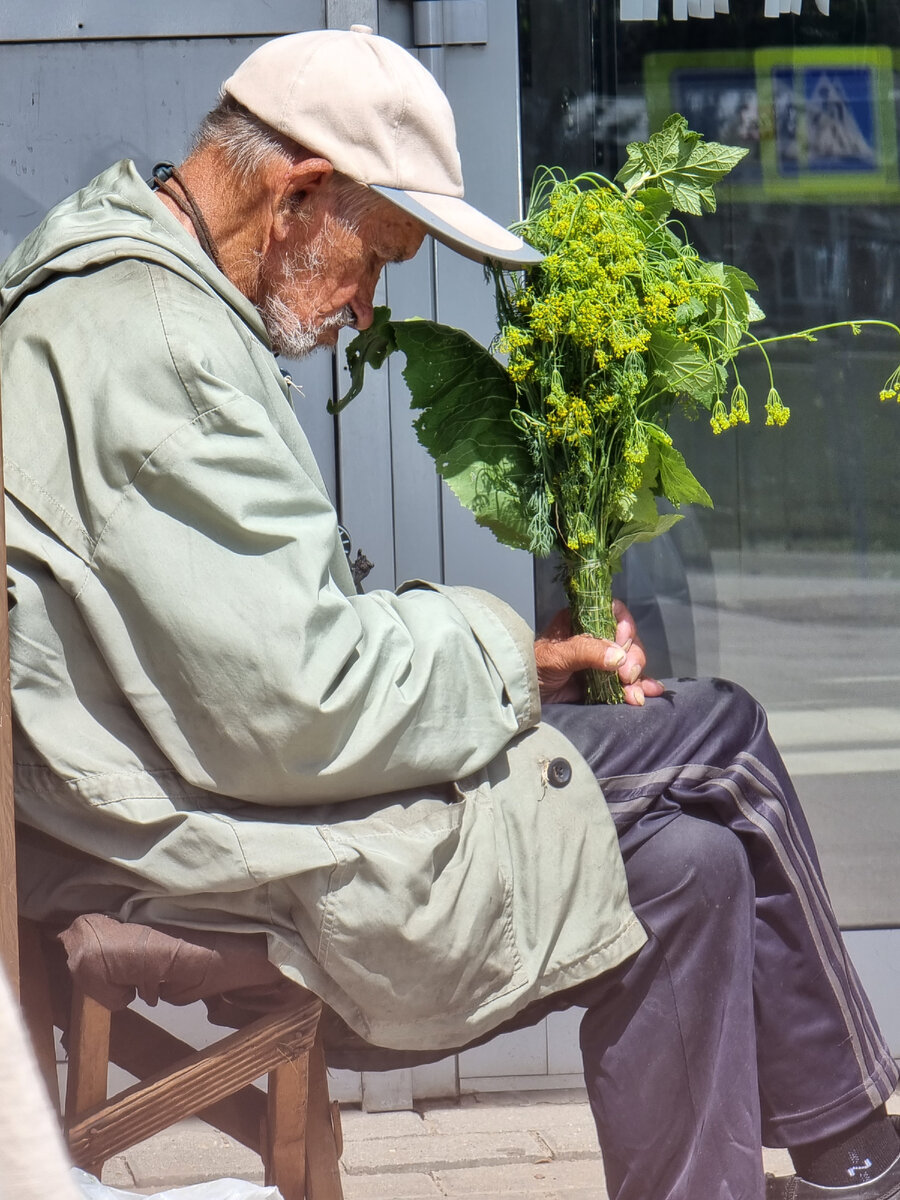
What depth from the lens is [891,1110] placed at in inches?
113

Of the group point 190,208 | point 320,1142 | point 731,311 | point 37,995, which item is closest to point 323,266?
point 190,208

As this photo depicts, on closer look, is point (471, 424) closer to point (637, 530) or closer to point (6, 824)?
point (637, 530)

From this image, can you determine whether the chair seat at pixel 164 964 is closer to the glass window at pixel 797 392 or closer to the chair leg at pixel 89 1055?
the chair leg at pixel 89 1055

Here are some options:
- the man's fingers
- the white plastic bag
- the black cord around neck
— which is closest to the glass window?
the man's fingers

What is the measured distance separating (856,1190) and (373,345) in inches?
56.3

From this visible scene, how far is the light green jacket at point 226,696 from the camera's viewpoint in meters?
1.45

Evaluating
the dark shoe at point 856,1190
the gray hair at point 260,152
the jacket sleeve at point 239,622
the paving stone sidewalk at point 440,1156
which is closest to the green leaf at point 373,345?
the gray hair at point 260,152

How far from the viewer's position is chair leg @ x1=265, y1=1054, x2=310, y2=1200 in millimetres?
1595

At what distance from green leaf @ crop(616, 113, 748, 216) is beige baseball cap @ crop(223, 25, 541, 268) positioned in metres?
0.39

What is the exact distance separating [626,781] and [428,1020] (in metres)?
0.42

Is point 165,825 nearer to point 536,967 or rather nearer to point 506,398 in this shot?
point 536,967

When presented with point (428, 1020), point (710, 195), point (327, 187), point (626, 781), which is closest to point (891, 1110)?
point (626, 781)

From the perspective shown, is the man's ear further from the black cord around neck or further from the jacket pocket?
the jacket pocket

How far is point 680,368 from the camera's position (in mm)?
1981
